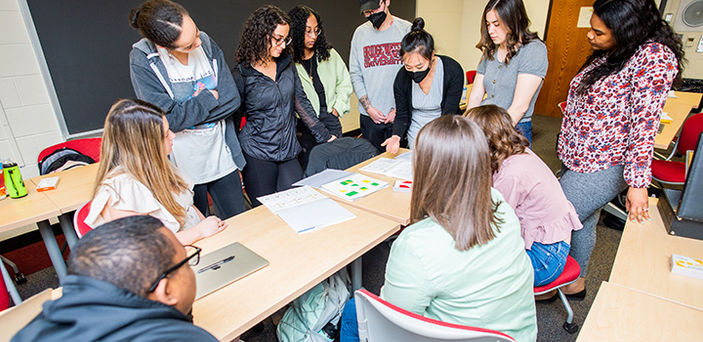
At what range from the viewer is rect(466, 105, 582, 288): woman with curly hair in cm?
139

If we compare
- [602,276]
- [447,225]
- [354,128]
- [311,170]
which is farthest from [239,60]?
[354,128]

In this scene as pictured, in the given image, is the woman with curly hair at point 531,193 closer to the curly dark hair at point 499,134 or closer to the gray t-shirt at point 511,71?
the curly dark hair at point 499,134

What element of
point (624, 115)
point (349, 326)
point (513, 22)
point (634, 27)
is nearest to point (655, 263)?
point (624, 115)

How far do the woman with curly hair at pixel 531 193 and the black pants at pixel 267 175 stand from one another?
3.67 feet

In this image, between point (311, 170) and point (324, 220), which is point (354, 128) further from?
point (324, 220)

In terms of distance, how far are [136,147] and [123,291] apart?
0.90 m

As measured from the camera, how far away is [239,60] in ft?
6.41

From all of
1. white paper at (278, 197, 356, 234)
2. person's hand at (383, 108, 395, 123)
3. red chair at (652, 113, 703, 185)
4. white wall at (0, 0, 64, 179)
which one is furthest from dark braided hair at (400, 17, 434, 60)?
white wall at (0, 0, 64, 179)

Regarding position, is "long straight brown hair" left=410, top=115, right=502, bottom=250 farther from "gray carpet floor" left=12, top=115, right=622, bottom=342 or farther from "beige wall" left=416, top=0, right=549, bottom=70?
"beige wall" left=416, top=0, right=549, bottom=70

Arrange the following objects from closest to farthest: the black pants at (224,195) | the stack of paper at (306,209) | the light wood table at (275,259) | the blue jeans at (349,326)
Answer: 1. the light wood table at (275,259)
2. the blue jeans at (349,326)
3. the stack of paper at (306,209)
4. the black pants at (224,195)


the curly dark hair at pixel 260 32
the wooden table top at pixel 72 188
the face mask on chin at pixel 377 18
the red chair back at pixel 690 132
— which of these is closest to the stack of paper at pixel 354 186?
the curly dark hair at pixel 260 32

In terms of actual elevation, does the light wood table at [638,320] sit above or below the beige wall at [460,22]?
below

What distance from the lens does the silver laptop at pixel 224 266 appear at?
3.64 ft

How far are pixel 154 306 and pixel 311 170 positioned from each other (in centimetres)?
147
